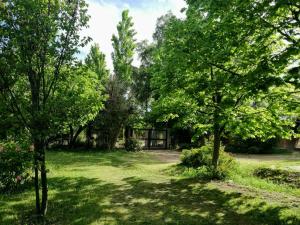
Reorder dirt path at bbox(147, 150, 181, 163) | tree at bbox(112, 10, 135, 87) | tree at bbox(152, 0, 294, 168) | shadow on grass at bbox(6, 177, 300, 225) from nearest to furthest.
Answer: tree at bbox(152, 0, 294, 168) → shadow on grass at bbox(6, 177, 300, 225) → dirt path at bbox(147, 150, 181, 163) → tree at bbox(112, 10, 135, 87)

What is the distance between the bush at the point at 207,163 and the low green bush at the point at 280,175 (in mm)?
1570

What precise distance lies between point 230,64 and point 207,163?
7.97m

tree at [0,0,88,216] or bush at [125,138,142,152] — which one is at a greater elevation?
tree at [0,0,88,216]

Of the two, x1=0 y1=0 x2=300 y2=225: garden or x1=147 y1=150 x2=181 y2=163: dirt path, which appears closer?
x1=0 y1=0 x2=300 y2=225: garden

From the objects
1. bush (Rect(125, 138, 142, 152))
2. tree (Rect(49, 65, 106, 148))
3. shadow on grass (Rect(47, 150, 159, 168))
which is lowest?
shadow on grass (Rect(47, 150, 159, 168))

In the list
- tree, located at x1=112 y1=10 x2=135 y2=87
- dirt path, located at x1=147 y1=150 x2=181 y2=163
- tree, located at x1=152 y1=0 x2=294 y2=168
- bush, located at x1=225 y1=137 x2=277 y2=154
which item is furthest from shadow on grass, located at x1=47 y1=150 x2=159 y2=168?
tree, located at x1=112 y1=10 x2=135 y2=87

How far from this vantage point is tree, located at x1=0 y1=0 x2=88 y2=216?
6.26 metres

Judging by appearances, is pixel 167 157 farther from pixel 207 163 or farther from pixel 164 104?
pixel 164 104

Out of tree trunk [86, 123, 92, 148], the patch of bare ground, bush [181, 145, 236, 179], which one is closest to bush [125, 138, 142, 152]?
tree trunk [86, 123, 92, 148]

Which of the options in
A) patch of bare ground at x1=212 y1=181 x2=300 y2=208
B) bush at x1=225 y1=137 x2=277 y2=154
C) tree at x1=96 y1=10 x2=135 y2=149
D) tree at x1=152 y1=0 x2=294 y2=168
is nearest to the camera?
tree at x1=152 y1=0 x2=294 y2=168

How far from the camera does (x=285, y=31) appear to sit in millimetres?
7918

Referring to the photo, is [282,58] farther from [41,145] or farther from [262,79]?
[41,145]

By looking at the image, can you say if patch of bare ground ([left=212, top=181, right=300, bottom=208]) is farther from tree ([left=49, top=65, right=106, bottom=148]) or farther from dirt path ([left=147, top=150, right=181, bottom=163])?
dirt path ([left=147, top=150, right=181, bottom=163])

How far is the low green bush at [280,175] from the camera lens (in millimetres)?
13739
